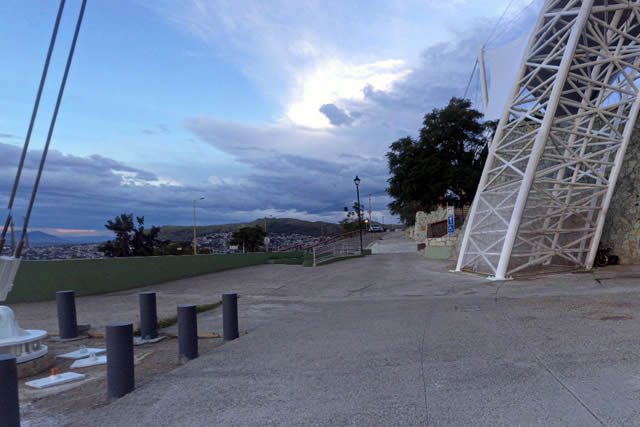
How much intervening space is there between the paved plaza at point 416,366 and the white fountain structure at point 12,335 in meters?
Answer: 2.58

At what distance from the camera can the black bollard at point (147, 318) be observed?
8938 millimetres

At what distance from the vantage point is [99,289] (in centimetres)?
1691

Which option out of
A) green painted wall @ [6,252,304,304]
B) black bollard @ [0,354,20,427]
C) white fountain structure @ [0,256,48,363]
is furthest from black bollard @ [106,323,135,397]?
green painted wall @ [6,252,304,304]

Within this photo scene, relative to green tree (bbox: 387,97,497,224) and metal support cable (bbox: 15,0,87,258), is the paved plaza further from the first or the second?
green tree (bbox: 387,97,497,224)

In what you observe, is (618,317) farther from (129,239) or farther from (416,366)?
(129,239)

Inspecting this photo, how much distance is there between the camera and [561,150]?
19797mm

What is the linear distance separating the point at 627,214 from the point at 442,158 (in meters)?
17.6

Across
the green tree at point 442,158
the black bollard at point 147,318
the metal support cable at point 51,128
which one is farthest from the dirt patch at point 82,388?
the green tree at point 442,158

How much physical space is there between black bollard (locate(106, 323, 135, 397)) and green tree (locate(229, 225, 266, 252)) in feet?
243

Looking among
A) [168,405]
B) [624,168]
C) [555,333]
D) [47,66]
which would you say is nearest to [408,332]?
[555,333]

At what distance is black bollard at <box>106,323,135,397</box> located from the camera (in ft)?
17.4

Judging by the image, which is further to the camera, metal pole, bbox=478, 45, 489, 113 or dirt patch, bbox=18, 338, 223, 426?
metal pole, bbox=478, 45, 489, 113

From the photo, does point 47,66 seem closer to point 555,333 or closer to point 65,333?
point 65,333

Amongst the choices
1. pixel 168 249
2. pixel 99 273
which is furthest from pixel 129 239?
pixel 99 273
